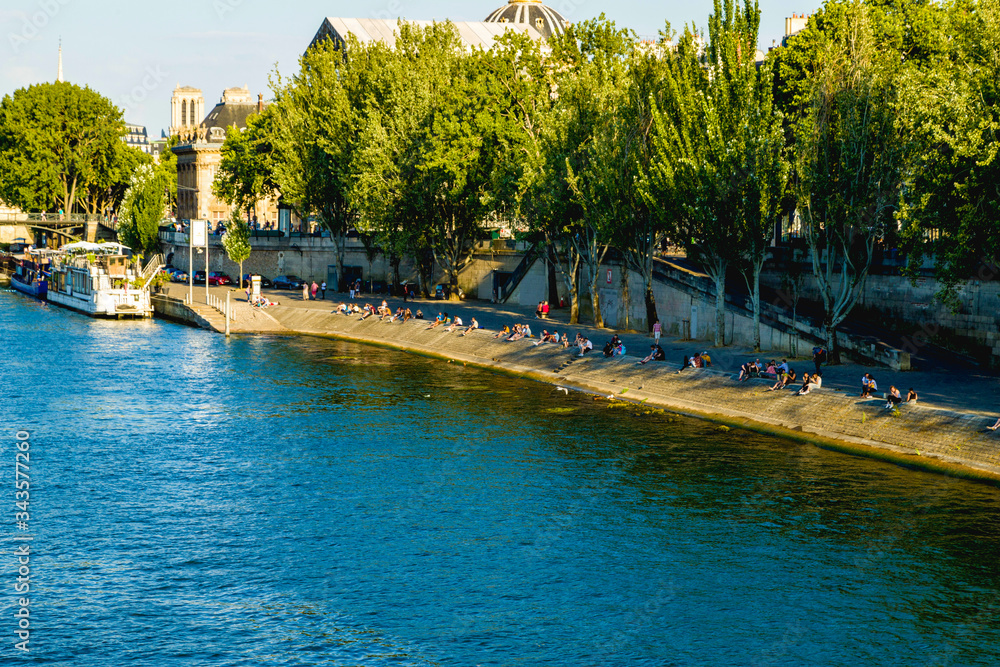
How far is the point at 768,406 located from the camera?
46719 millimetres

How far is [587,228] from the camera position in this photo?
222 ft

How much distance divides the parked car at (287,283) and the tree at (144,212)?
94.5 feet

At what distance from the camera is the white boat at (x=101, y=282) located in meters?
95.1

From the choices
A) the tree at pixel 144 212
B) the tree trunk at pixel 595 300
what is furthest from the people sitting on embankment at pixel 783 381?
the tree at pixel 144 212

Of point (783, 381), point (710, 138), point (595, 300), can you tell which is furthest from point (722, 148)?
point (595, 300)

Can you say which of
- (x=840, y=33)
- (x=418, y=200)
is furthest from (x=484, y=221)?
(x=840, y=33)

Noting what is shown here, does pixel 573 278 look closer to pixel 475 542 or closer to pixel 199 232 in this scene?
pixel 199 232

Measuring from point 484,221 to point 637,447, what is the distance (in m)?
48.7

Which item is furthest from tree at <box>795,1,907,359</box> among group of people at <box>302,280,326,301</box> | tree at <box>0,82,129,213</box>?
tree at <box>0,82,129,213</box>

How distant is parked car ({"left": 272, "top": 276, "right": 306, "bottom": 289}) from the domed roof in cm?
6501

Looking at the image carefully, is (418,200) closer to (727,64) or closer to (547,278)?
(547,278)

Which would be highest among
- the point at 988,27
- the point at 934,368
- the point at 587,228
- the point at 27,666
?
the point at 988,27

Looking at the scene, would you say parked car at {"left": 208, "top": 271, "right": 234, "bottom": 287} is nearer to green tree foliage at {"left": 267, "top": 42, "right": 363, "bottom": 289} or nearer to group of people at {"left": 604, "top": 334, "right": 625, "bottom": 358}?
green tree foliage at {"left": 267, "top": 42, "right": 363, "bottom": 289}

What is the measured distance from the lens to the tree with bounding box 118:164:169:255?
129500 millimetres
